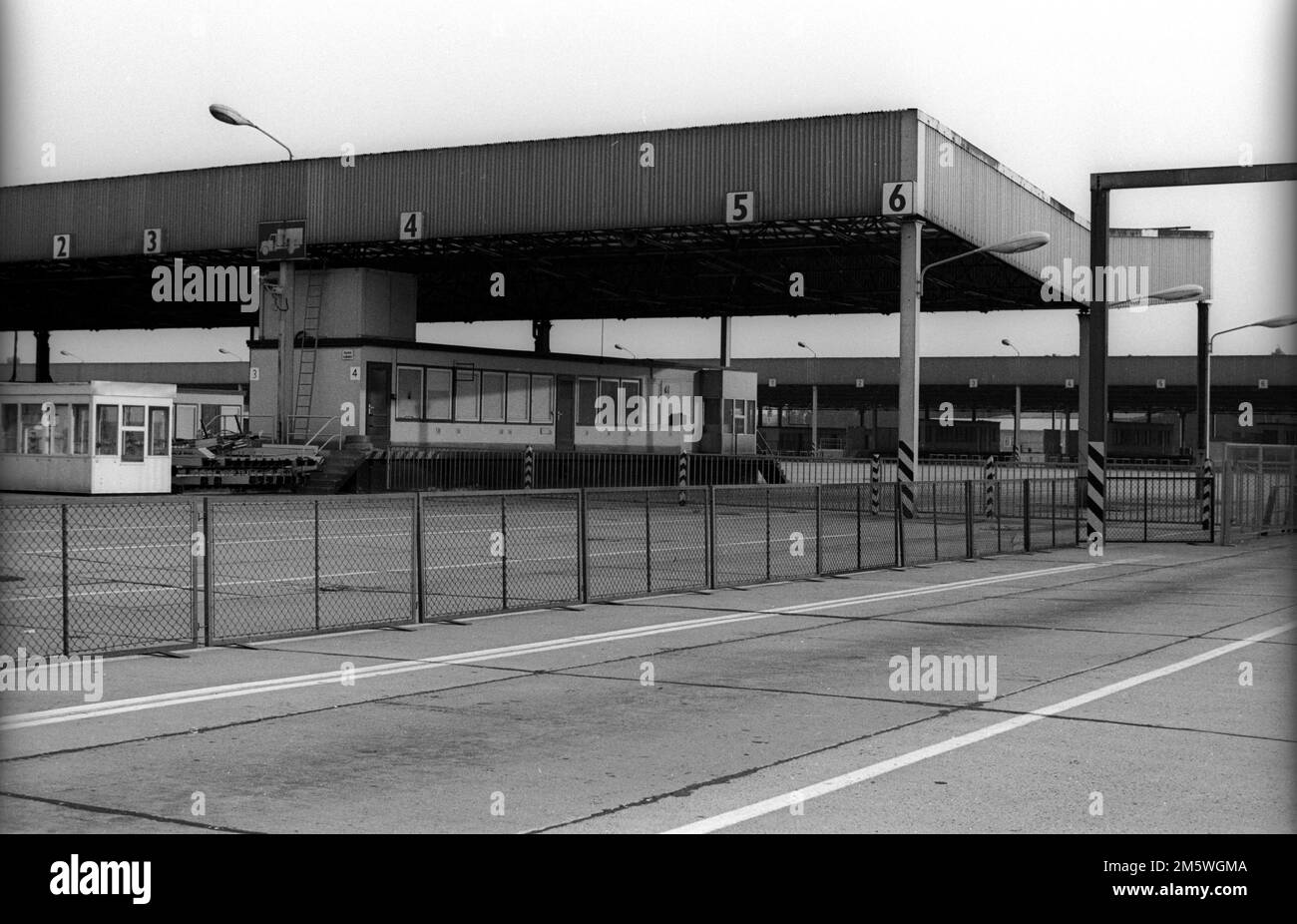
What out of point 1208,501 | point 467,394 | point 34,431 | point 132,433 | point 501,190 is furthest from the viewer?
point 467,394

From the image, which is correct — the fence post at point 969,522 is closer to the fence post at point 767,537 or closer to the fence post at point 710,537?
the fence post at point 767,537

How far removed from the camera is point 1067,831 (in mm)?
6371

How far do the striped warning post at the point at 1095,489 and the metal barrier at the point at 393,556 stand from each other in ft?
5.70

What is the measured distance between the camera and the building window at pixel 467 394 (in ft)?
138

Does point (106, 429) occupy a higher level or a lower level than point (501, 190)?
→ lower

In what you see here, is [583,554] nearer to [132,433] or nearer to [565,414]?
[132,433]

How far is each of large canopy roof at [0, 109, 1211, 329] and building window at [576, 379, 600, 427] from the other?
378 centimetres

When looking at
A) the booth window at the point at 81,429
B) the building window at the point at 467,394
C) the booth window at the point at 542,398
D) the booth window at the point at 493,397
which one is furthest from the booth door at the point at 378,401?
the booth window at the point at 81,429

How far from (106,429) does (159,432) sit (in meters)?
1.38

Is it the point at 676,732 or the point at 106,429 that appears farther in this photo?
the point at 106,429

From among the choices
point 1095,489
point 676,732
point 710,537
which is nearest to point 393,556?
point 710,537

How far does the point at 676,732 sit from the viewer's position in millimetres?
8719

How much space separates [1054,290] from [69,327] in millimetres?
40696
